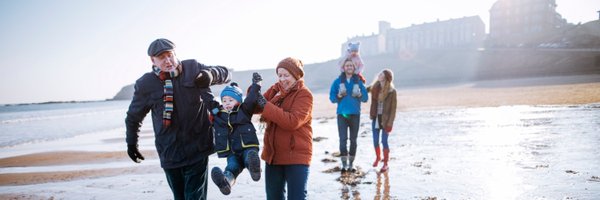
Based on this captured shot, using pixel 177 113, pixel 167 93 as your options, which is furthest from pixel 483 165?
pixel 167 93

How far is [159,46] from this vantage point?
10.4 ft

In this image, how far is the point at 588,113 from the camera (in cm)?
1308

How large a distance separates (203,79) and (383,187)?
3.68 metres

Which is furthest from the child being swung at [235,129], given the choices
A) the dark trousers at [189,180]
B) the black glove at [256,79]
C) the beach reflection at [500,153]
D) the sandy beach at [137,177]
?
the beach reflection at [500,153]

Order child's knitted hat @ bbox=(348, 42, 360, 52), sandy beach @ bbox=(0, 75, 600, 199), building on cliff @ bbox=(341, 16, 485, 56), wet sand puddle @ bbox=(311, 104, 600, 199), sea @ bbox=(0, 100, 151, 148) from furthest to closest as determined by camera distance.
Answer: building on cliff @ bbox=(341, 16, 485, 56) → sea @ bbox=(0, 100, 151, 148) → child's knitted hat @ bbox=(348, 42, 360, 52) → sandy beach @ bbox=(0, 75, 600, 199) → wet sand puddle @ bbox=(311, 104, 600, 199)

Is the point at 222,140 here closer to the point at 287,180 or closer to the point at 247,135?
the point at 247,135

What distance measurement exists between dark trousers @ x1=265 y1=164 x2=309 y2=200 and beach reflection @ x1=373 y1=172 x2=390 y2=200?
2.18 m

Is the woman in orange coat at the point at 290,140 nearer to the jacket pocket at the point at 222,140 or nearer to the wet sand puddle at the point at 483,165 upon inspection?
the jacket pocket at the point at 222,140

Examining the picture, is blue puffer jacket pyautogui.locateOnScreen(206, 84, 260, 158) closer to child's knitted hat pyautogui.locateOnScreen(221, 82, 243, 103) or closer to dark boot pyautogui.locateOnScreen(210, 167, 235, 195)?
child's knitted hat pyautogui.locateOnScreen(221, 82, 243, 103)

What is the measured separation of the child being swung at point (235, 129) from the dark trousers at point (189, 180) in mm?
257

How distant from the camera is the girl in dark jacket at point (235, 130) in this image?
3372mm

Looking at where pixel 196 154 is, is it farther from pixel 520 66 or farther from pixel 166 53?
pixel 520 66

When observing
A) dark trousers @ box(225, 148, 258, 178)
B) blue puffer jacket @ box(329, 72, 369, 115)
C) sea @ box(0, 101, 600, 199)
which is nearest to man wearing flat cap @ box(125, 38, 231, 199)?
dark trousers @ box(225, 148, 258, 178)

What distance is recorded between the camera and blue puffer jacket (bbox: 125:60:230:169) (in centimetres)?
330
